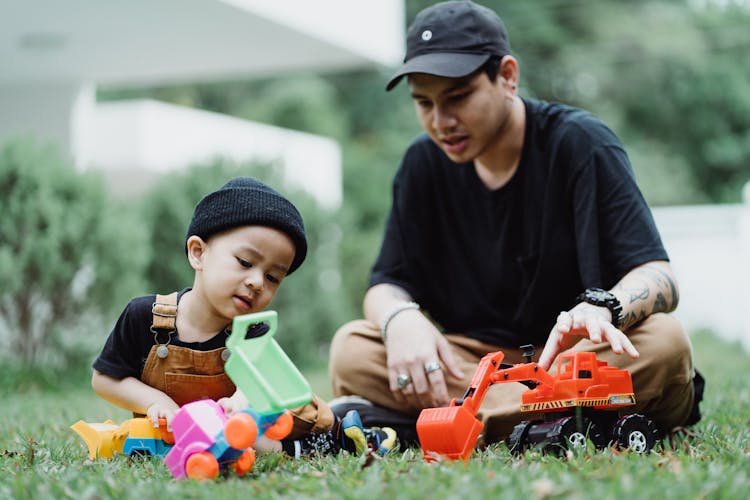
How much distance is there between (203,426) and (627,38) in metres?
26.8

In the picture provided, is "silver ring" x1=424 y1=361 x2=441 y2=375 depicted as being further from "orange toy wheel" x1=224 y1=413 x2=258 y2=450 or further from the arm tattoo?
"orange toy wheel" x1=224 y1=413 x2=258 y2=450

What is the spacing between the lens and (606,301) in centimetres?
340

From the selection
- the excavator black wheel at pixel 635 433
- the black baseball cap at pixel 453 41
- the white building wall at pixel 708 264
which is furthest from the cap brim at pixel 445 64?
the white building wall at pixel 708 264

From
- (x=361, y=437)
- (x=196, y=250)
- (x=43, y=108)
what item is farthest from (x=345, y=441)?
(x=43, y=108)

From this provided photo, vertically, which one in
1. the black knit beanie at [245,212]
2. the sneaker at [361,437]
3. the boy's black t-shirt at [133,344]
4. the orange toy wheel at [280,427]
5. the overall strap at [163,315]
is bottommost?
the sneaker at [361,437]

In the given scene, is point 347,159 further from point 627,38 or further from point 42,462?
point 42,462

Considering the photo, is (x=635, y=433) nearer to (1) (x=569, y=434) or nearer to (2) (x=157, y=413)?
(1) (x=569, y=434)

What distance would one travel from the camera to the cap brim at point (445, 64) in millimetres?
3908

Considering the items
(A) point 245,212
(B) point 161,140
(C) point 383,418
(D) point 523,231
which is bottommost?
(C) point 383,418

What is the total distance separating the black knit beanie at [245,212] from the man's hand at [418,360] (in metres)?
0.67

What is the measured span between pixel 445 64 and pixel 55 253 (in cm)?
508

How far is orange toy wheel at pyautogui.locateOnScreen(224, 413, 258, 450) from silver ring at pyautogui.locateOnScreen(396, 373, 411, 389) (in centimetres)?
119

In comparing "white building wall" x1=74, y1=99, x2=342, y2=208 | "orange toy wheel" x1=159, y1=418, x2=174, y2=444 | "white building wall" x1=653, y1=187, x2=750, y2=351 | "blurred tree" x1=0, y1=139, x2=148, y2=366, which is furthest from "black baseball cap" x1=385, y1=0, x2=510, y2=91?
"white building wall" x1=653, y1=187, x2=750, y2=351

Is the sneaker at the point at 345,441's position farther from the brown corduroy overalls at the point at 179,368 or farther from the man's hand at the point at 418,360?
the brown corduroy overalls at the point at 179,368
